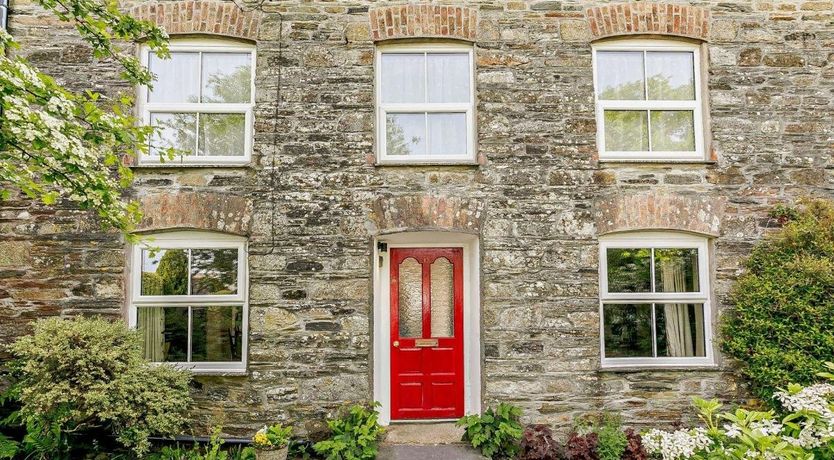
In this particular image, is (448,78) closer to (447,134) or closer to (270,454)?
(447,134)

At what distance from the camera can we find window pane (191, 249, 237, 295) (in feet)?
19.0

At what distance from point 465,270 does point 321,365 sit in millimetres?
1996

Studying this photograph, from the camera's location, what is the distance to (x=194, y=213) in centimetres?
557

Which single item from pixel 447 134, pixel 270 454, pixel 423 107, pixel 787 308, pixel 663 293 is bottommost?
pixel 270 454

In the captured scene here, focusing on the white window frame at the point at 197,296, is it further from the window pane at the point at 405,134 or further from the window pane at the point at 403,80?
the window pane at the point at 403,80

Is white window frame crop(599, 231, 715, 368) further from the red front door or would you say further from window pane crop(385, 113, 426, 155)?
window pane crop(385, 113, 426, 155)

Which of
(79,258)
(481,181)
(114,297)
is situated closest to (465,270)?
(481,181)

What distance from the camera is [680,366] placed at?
223 inches

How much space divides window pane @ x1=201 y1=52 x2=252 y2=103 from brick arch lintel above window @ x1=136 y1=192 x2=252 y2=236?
1232 mm

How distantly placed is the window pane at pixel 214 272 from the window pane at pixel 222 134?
3.84 ft

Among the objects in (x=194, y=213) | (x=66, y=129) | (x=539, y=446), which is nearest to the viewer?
(x=66, y=129)

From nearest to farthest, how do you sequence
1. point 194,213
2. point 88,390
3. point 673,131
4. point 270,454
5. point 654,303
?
1. point 88,390
2. point 270,454
3. point 194,213
4. point 654,303
5. point 673,131

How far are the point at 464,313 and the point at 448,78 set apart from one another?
9.23 feet

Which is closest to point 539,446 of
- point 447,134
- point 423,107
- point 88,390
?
point 447,134
